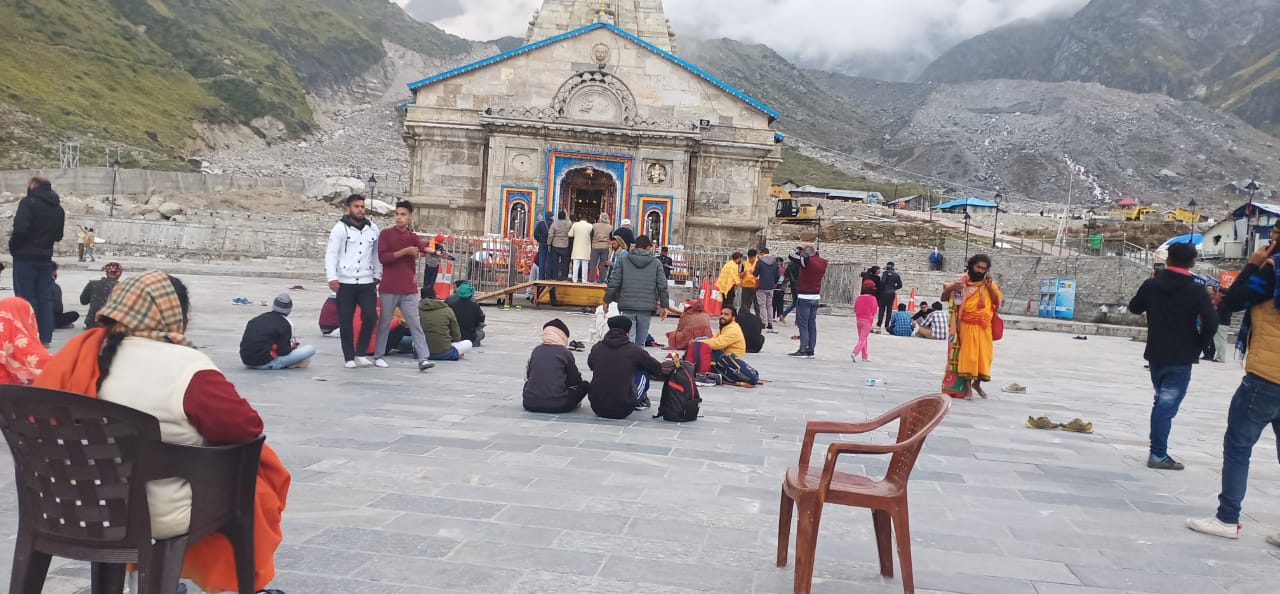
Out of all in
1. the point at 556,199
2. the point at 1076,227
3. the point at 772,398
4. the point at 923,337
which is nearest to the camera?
the point at 772,398

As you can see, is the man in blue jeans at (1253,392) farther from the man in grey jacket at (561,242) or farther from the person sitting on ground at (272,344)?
the man in grey jacket at (561,242)

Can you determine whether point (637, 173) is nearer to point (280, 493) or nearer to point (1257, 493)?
point (1257, 493)

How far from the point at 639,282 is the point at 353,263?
11.1ft

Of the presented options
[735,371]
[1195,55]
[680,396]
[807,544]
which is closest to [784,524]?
[807,544]

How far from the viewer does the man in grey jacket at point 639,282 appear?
1023 centimetres

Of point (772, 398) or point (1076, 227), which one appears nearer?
point (772, 398)

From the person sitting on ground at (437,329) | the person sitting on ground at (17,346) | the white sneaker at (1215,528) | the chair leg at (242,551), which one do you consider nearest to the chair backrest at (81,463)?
the chair leg at (242,551)

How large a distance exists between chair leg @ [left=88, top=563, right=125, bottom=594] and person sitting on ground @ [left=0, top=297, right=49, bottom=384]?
3577 millimetres

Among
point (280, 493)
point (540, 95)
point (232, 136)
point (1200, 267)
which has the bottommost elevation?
point (280, 493)

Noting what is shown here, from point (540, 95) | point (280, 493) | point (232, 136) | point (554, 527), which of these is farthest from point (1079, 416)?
point (232, 136)

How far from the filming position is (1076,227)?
53656 mm

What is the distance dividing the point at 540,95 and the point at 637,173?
155 inches

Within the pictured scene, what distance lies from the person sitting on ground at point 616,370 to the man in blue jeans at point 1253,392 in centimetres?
402

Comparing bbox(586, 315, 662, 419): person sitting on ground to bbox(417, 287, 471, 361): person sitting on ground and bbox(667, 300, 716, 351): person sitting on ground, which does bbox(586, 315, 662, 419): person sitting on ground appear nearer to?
bbox(417, 287, 471, 361): person sitting on ground
